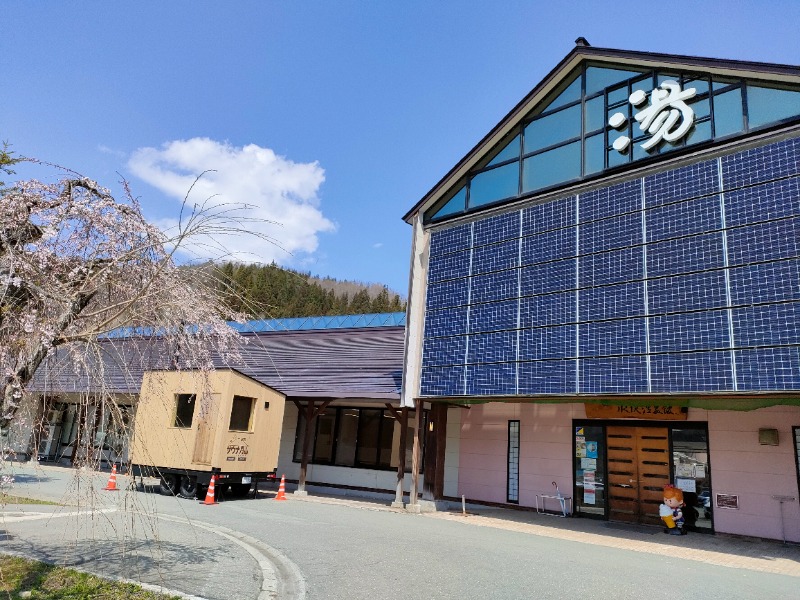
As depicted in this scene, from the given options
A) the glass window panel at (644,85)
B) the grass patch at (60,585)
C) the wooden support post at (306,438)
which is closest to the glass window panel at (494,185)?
the glass window panel at (644,85)

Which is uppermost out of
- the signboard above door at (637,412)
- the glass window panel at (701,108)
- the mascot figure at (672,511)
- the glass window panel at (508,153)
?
the glass window panel at (508,153)

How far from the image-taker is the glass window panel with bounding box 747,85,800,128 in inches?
405

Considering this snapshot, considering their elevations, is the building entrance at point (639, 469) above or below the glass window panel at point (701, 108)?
below

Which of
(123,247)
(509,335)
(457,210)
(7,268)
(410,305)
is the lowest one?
(7,268)

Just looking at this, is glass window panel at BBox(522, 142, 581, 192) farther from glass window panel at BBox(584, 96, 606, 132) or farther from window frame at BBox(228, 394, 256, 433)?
window frame at BBox(228, 394, 256, 433)

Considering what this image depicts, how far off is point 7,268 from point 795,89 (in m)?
12.5

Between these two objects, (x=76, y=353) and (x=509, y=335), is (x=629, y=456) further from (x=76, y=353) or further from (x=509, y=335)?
(x=76, y=353)

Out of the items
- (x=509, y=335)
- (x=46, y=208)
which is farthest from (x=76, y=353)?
(x=509, y=335)

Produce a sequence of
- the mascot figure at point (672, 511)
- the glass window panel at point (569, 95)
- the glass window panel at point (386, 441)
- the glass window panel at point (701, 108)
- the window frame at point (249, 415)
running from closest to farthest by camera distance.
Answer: the glass window panel at point (701, 108) < the mascot figure at point (672, 511) < the glass window panel at point (569, 95) < the window frame at point (249, 415) < the glass window panel at point (386, 441)

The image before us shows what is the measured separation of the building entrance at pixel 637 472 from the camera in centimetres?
1373

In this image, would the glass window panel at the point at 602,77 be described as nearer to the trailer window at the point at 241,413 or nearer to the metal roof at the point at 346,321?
the metal roof at the point at 346,321

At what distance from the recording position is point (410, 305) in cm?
1570

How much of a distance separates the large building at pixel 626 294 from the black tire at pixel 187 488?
20.1 feet

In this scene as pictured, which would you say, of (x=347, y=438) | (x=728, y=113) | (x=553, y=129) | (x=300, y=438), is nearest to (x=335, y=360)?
(x=347, y=438)
